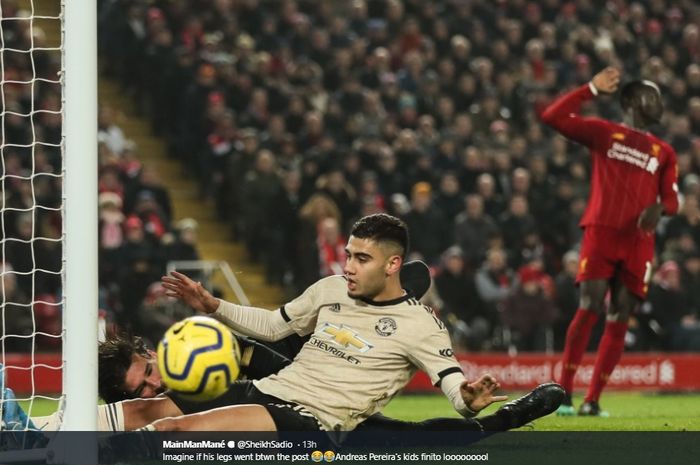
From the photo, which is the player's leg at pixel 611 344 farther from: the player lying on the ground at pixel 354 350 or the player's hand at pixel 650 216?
the player lying on the ground at pixel 354 350

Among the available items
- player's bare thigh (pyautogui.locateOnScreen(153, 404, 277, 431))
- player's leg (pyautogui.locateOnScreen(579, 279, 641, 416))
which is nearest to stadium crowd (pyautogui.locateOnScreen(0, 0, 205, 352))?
player's leg (pyautogui.locateOnScreen(579, 279, 641, 416))

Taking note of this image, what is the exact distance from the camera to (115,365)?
696cm

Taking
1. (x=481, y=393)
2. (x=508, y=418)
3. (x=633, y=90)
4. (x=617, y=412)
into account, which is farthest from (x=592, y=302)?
(x=481, y=393)

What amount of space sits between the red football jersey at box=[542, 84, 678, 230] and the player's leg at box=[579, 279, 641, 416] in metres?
0.48

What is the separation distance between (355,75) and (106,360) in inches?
465

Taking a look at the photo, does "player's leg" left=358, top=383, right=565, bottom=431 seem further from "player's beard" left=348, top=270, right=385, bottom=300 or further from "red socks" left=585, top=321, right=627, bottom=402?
"red socks" left=585, top=321, right=627, bottom=402

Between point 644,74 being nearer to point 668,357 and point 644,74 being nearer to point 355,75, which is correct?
point 355,75

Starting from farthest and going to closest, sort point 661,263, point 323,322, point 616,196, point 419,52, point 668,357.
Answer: point 419,52 < point 661,263 < point 668,357 < point 616,196 < point 323,322

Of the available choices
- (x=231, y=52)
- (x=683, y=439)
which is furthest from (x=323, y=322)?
(x=231, y=52)

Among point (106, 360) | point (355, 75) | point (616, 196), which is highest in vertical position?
point (355, 75)

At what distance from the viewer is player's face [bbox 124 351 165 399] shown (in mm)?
6969

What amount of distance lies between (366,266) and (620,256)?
10.5 ft

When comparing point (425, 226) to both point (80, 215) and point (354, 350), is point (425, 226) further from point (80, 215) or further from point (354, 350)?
point (80, 215)

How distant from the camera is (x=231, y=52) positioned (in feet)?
59.3
